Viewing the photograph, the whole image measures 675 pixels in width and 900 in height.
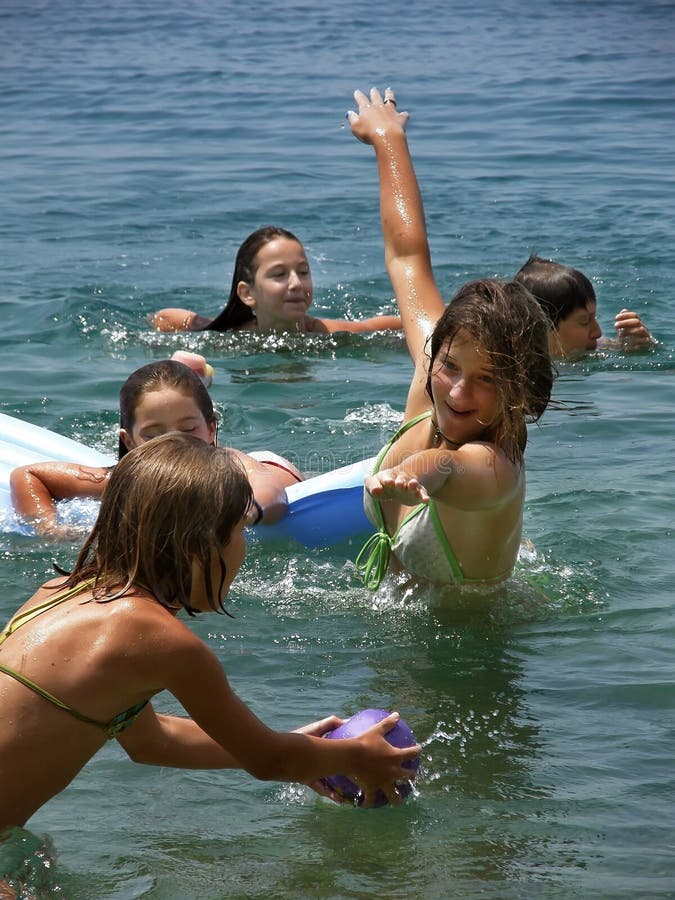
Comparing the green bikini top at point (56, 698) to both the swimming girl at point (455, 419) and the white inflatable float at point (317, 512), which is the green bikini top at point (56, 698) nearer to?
the swimming girl at point (455, 419)

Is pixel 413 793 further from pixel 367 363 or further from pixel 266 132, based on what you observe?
pixel 266 132

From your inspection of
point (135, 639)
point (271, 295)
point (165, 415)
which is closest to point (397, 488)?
point (135, 639)

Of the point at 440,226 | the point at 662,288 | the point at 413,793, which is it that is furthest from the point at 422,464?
the point at 440,226

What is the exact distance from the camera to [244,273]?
28.2 ft

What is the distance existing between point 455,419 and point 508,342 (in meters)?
0.30

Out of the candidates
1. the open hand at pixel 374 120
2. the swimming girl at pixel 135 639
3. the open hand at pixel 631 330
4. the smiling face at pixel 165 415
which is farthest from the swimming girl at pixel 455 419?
the open hand at pixel 631 330

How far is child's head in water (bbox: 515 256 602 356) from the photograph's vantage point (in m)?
7.68

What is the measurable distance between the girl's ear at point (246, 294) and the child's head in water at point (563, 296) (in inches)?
69.0

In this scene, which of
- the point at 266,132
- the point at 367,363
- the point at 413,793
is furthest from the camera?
the point at 266,132

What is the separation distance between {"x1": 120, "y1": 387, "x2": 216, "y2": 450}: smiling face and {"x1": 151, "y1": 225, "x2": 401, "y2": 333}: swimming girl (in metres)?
3.39

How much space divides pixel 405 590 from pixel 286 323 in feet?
13.3

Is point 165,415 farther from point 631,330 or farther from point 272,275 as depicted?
point 631,330

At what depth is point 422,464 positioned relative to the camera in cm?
377

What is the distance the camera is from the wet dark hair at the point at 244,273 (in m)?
8.48
